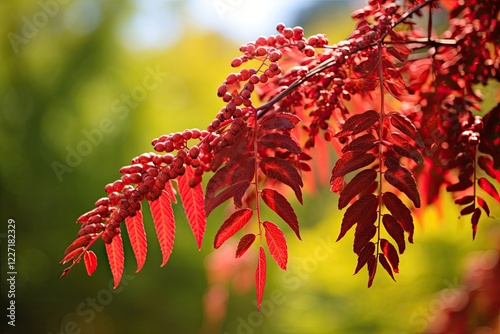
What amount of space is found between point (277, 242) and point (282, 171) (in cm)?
6

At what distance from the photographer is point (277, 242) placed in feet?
1.68

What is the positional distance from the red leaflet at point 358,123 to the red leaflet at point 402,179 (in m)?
0.03

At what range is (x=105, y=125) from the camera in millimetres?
2918

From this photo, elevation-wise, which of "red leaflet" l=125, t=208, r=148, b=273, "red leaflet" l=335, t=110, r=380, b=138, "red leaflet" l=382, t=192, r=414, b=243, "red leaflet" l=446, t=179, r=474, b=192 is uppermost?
"red leaflet" l=446, t=179, r=474, b=192

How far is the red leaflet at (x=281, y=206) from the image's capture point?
0.49 m

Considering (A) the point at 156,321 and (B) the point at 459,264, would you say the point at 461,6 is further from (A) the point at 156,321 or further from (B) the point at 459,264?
(A) the point at 156,321

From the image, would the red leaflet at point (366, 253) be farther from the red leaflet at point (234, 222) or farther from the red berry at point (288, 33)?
the red berry at point (288, 33)

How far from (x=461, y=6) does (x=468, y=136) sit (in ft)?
0.68

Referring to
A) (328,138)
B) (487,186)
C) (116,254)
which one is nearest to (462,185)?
(487,186)

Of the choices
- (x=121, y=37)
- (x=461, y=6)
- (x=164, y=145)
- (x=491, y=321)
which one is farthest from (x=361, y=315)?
(x=121, y=37)

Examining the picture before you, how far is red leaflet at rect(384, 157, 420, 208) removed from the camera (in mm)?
472

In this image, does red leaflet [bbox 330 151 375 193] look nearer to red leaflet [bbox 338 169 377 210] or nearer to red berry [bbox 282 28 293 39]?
red leaflet [bbox 338 169 377 210]

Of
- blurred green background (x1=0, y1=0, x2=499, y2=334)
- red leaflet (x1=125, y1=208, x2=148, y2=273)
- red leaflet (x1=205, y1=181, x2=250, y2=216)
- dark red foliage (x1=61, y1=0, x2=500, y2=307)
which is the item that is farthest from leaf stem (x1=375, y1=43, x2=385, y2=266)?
blurred green background (x1=0, y1=0, x2=499, y2=334)

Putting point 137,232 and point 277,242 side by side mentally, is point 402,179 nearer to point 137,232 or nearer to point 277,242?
point 277,242
